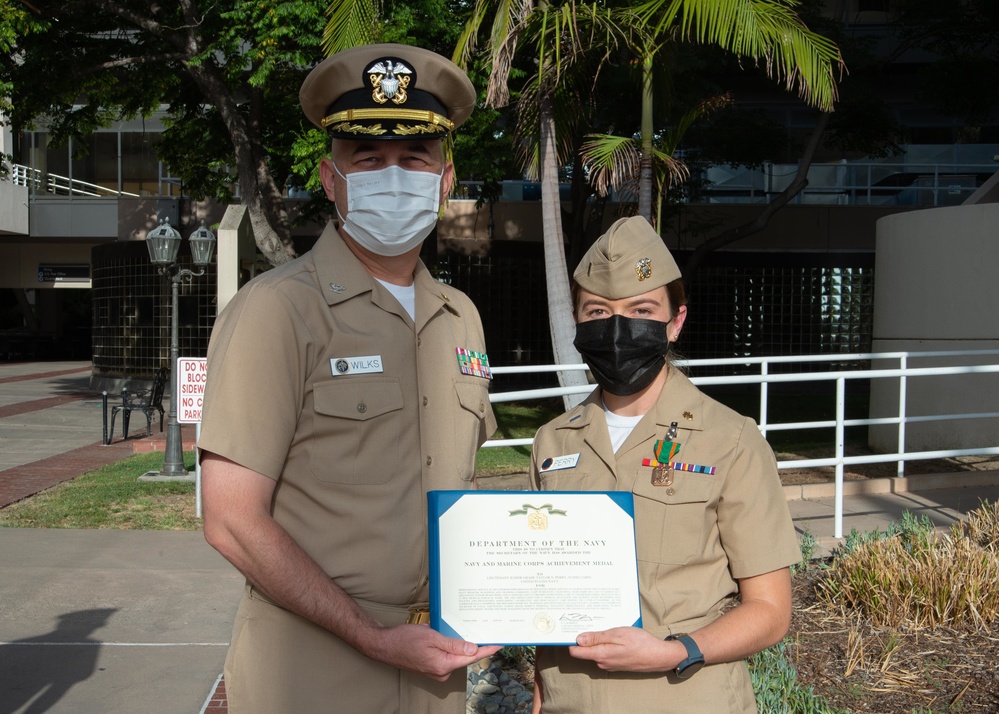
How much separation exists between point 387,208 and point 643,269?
2.11ft

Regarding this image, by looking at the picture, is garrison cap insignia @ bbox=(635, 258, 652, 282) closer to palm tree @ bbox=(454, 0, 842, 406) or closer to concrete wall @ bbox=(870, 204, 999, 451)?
palm tree @ bbox=(454, 0, 842, 406)

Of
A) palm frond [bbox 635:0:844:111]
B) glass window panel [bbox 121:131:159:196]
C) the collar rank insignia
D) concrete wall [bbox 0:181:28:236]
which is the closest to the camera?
the collar rank insignia

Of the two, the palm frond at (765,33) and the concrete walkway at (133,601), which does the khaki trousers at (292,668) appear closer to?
the concrete walkway at (133,601)

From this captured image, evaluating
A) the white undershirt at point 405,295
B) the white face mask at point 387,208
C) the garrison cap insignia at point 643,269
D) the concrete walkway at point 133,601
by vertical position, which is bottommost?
the concrete walkway at point 133,601

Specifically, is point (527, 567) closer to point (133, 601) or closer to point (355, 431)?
point (355, 431)

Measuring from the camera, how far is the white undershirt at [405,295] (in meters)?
2.42

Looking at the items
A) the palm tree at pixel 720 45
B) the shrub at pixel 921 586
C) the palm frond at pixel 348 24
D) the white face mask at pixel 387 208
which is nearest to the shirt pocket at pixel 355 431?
the white face mask at pixel 387 208

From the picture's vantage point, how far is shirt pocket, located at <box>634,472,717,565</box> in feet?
7.32

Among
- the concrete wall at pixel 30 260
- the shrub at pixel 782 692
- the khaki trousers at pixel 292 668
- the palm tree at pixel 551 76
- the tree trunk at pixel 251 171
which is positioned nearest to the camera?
the khaki trousers at pixel 292 668

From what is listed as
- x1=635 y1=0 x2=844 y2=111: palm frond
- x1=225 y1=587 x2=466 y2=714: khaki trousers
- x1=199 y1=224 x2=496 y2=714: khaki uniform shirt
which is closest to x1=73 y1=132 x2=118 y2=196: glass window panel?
x1=635 y1=0 x2=844 y2=111: palm frond

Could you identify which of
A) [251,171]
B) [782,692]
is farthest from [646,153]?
[251,171]

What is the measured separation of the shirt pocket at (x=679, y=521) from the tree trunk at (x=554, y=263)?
8022 millimetres

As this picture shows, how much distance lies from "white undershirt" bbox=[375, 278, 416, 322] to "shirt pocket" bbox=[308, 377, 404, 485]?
0.82 ft

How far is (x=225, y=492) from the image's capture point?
6.51 feet
